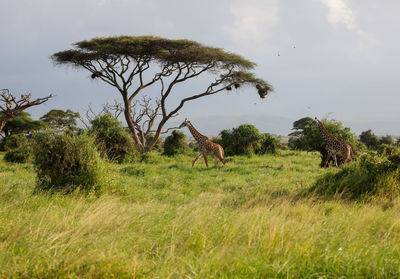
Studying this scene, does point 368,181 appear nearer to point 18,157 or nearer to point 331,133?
point 331,133

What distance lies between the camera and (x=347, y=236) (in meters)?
3.59

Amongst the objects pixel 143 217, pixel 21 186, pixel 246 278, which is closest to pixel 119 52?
pixel 21 186

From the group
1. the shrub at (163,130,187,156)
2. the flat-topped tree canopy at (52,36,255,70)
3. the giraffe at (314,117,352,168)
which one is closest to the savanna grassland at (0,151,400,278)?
the giraffe at (314,117,352,168)

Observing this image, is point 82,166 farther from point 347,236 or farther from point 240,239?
point 347,236

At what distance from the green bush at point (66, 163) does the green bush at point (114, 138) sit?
276 inches

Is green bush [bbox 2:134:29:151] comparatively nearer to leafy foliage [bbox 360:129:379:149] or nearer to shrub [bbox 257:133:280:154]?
shrub [bbox 257:133:280:154]

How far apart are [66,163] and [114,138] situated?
7.60m

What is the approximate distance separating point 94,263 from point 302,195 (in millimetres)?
5036

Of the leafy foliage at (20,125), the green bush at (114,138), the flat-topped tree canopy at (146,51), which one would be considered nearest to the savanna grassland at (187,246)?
the green bush at (114,138)

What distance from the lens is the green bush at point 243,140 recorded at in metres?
17.7

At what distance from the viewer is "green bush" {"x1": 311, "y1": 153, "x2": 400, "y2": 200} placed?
6656mm

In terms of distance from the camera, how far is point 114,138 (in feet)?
46.8

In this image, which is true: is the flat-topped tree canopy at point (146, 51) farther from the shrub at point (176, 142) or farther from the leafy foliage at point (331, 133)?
the leafy foliage at point (331, 133)

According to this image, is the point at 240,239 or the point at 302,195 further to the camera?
the point at 302,195
